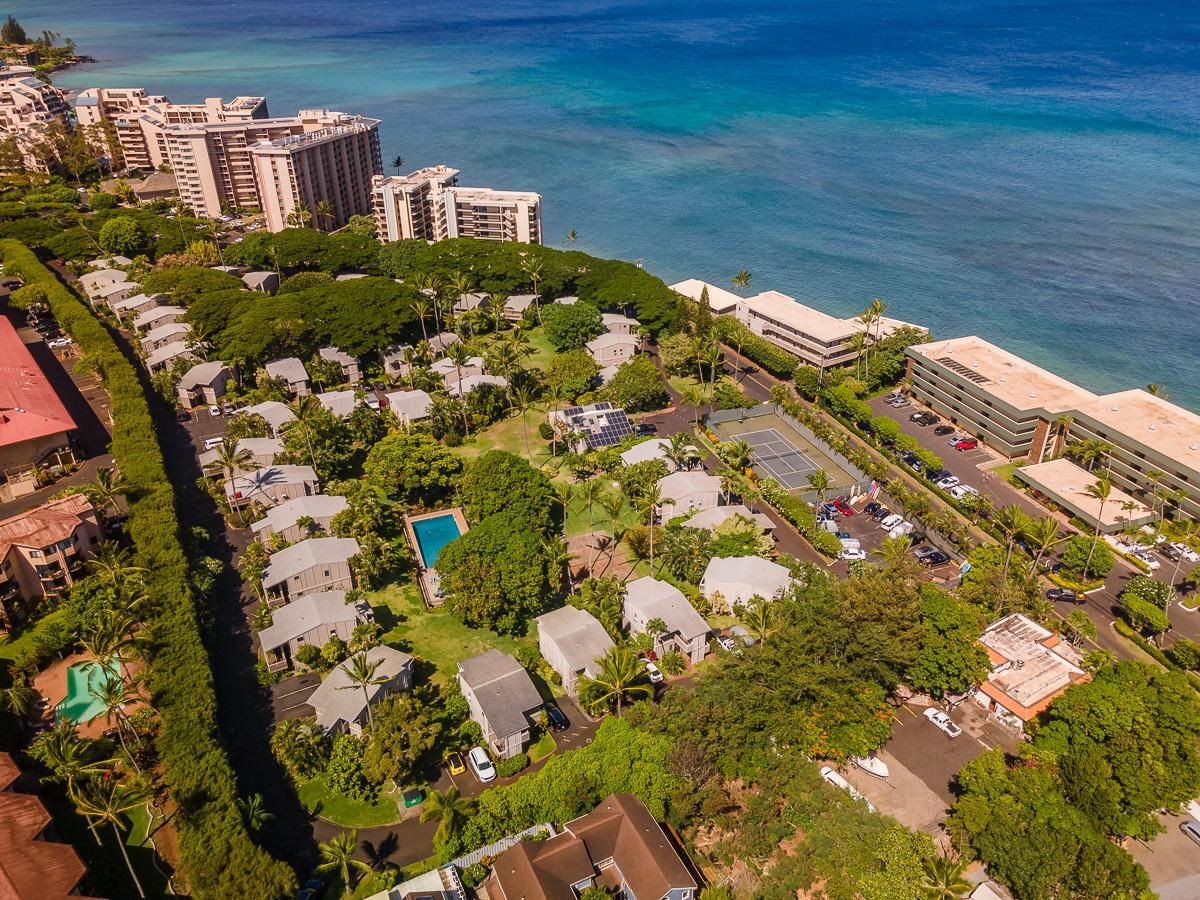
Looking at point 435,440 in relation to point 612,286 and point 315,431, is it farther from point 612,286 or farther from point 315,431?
point 612,286

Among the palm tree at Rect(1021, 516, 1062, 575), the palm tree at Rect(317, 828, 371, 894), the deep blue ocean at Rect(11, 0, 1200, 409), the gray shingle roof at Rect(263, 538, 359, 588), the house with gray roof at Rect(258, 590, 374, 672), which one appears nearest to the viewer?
the palm tree at Rect(317, 828, 371, 894)

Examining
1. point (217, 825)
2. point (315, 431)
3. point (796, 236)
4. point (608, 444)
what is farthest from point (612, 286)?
point (217, 825)

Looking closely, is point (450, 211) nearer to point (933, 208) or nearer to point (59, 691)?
point (59, 691)

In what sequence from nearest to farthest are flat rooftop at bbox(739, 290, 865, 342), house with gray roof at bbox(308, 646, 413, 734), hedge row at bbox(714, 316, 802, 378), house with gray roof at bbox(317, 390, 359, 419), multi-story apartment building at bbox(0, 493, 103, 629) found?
1. house with gray roof at bbox(308, 646, 413, 734)
2. multi-story apartment building at bbox(0, 493, 103, 629)
3. house with gray roof at bbox(317, 390, 359, 419)
4. hedge row at bbox(714, 316, 802, 378)
5. flat rooftop at bbox(739, 290, 865, 342)

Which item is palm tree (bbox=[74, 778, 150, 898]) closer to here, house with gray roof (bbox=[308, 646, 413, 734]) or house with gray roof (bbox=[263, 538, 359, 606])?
house with gray roof (bbox=[308, 646, 413, 734])

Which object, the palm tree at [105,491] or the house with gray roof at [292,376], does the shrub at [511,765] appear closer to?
the palm tree at [105,491]

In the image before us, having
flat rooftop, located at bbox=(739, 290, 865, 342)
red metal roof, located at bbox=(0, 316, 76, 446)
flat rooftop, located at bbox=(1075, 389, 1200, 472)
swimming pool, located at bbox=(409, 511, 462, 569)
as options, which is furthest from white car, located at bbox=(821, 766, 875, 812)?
red metal roof, located at bbox=(0, 316, 76, 446)

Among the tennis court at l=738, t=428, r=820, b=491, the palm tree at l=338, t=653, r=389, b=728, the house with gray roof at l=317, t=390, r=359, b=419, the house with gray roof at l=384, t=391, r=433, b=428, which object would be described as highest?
the palm tree at l=338, t=653, r=389, b=728
